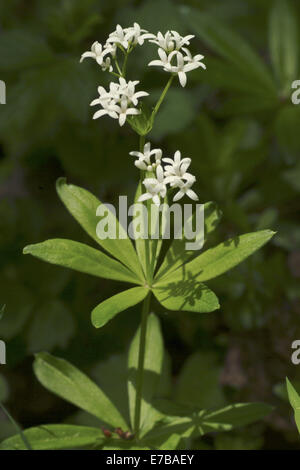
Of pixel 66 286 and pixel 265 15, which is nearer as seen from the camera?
pixel 66 286

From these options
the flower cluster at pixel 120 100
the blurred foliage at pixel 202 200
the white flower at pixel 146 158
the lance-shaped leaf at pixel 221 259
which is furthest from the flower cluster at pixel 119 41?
→ the blurred foliage at pixel 202 200

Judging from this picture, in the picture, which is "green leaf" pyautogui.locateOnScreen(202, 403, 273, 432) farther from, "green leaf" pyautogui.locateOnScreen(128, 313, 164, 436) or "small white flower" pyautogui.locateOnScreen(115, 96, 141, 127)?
"small white flower" pyautogui.locateOnScreen(115, 96, 141, 127)

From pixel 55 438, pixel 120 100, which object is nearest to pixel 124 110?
pixel 120 100

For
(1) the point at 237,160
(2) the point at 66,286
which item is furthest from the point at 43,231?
(1) the point at 237,160

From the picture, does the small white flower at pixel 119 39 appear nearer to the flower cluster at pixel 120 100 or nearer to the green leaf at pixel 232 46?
the flower cluster at pixel 120 100

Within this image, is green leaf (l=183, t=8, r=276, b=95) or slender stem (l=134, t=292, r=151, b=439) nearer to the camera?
slender stem (l=134, t=292, r=151, b=439)
